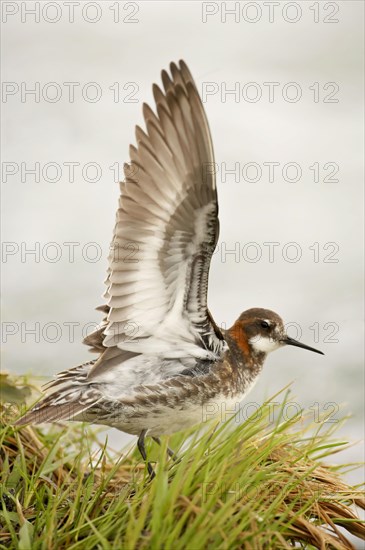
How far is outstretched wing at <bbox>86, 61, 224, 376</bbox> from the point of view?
566 centimetres

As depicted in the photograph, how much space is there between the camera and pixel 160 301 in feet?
19.6

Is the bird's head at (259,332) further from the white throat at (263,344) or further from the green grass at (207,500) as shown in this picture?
the green grass at (207,500)

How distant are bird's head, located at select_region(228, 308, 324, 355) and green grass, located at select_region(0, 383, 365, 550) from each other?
0.56 m

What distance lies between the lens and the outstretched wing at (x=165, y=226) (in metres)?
5.66

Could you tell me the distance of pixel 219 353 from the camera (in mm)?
6359

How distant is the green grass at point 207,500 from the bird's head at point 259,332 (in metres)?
0.56

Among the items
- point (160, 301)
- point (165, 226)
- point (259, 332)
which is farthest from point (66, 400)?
point (259, 332)

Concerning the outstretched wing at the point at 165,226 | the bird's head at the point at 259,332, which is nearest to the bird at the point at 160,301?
the outstretched wing at the point at 165,226

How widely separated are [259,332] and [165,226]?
1349 mm

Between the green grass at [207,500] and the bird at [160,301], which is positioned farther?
the bird at [160,301]

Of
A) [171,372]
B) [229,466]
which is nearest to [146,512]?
[229,466]

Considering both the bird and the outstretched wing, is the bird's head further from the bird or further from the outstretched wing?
the outstretched wing

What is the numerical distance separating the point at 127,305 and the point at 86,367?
60 centimetres

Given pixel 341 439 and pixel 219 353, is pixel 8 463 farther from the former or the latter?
pixel 341 439
